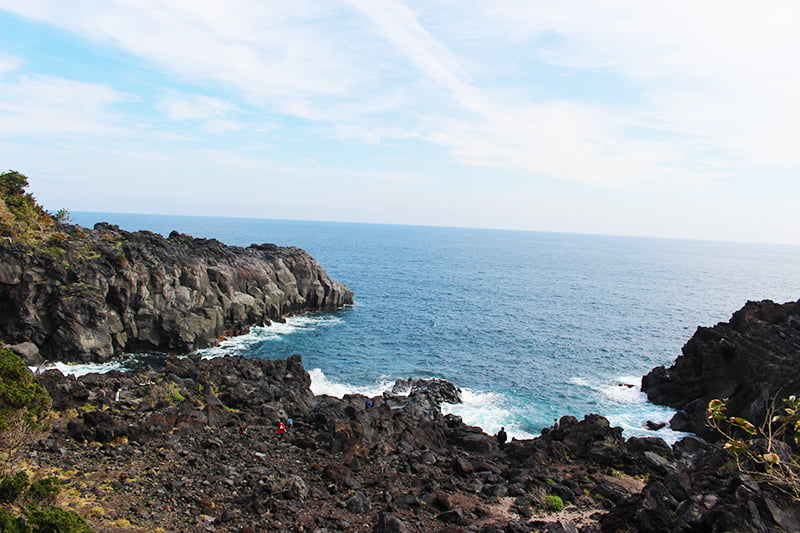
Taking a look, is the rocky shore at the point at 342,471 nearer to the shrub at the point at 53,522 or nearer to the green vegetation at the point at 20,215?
the shrub at the point at 53,522

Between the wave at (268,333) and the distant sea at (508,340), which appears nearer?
the distant sea at (508,340)

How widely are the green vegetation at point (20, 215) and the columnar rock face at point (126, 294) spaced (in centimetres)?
217

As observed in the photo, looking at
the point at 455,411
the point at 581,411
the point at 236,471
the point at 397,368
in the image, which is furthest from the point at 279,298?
the point at 236,471

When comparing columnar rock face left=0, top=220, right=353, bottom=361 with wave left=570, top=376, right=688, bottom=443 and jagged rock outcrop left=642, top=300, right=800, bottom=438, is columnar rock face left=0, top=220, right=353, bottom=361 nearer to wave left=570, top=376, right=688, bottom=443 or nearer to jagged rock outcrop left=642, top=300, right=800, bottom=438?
wave left=570, top=376, right=688, bottom=443

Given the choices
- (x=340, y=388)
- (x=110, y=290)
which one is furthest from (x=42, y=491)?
(x=110, y=290)

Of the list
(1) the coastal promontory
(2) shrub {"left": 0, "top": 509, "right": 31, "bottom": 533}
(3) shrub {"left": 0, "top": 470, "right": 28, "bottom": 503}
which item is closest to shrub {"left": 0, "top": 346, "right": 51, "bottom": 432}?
(3) shrub {"left": 0, "top": 470, "right": 28, "bottom": 503}

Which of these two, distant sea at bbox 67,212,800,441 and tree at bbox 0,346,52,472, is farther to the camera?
distant sea at bbox 67,212,800,441

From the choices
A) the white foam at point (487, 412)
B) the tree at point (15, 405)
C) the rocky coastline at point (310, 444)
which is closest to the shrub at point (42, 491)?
the rocky coastline at point (310, 444)

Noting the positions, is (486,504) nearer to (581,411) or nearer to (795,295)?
(581,411)

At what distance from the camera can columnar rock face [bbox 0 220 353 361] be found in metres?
52.1

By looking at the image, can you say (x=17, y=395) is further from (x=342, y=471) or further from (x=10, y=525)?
(x=342, y=471)

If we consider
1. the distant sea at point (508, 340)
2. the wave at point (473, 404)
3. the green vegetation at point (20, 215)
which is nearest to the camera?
the wave at point (473, 404)

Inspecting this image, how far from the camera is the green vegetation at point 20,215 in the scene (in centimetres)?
5609

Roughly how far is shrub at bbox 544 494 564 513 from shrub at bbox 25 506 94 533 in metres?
20.1
